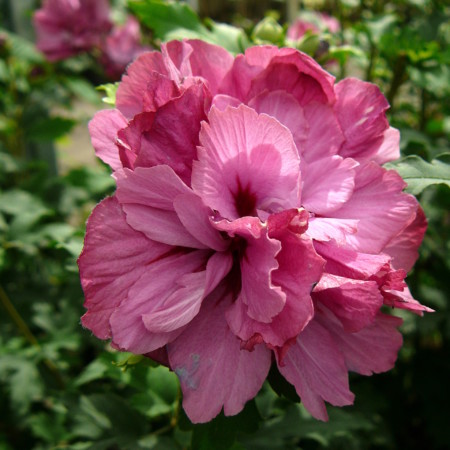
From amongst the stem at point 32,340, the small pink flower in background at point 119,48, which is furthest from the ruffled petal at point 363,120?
the small pink flower in background at point 119,48

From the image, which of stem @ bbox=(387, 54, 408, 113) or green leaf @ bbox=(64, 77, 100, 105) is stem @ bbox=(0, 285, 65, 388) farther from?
stem @ bbox=(387, 54, 408, 113)

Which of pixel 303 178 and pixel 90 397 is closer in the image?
pixel 303 178

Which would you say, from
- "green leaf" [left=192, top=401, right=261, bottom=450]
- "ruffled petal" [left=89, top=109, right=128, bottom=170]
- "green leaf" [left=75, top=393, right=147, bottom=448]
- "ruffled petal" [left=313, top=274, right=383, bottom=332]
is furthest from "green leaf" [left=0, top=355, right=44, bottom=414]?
"ruffled petal" [left=313, top=274, right=383, bottom=332]

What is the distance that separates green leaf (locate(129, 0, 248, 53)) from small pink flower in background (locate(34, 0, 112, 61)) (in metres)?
1.21

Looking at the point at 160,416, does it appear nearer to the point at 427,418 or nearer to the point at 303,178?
the point at 303,178

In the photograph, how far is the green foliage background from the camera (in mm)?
1045

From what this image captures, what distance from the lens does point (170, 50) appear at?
71 centimetres

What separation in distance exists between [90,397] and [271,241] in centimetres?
75

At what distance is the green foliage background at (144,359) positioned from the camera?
104 centimetres

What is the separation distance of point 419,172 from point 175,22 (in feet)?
1.93

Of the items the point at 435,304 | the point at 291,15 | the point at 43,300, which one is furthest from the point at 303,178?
the point at 291,15

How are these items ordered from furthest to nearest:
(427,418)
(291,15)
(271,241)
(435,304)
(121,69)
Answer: (291,15), (121,69), (427,418), (435,304), (271,241)

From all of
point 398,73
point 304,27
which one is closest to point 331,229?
point 398,73

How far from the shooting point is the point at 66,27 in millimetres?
2176
